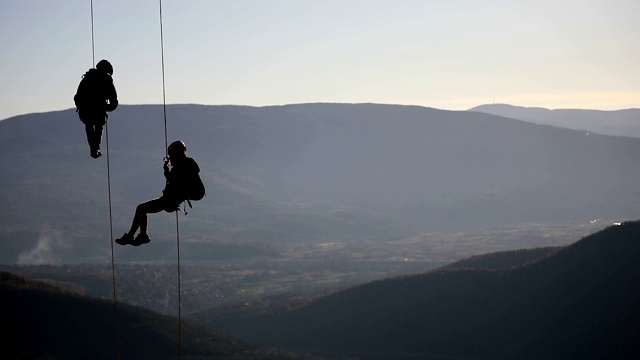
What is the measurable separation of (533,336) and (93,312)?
162ft

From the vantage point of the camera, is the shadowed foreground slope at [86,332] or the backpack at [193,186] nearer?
the backpack at [193,186]

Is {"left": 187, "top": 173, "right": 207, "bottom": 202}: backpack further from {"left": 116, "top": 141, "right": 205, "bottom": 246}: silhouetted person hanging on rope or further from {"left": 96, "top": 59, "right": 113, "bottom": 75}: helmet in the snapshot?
{"left": 96, "top": 59, "right": 113, "bottom": 75}: helmet

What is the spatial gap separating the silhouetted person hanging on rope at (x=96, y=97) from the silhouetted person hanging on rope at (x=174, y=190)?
154 centimetres

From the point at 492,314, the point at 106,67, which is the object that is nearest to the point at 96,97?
the point at 106,67

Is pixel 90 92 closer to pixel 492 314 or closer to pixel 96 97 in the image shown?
pixel 96 97

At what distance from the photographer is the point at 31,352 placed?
84312mm

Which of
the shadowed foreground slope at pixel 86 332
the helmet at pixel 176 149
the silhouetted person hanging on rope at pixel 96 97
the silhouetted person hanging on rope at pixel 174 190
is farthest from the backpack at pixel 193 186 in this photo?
the shadowed foreground slope at pixel 86 332

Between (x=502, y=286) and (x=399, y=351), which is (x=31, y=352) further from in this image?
(x=502, y=286)

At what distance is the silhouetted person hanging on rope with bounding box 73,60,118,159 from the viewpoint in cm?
1961

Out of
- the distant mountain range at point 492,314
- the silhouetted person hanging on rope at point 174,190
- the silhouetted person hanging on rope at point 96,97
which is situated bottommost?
the distant mountain range at point 492,314

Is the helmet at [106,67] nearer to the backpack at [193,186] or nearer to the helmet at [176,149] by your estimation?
the helmet at [176,149]

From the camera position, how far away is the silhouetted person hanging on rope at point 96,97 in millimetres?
19609

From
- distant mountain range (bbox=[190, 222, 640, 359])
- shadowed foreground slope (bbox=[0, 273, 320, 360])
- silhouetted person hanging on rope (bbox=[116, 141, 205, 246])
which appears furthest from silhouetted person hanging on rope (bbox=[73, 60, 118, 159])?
distant mountain range (bbox=[190, 222, 640, 359])

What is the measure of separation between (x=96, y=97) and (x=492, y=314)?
103 meters
